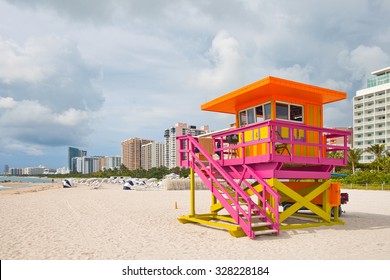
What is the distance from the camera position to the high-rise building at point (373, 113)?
96069 mm

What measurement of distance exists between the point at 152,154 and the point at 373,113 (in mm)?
109964

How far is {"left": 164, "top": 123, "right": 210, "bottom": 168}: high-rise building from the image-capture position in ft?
527

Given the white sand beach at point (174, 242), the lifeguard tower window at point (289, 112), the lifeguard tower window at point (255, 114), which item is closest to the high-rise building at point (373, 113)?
the lifeguard tower window at point (289, 112)

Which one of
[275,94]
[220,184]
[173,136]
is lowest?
[220,184]

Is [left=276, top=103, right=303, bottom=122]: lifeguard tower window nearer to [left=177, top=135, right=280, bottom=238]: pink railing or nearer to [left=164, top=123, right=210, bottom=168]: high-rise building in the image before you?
[left=177, top=135, right=280, bottom=238]: pink railing

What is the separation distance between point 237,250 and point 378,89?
10496 centimetres

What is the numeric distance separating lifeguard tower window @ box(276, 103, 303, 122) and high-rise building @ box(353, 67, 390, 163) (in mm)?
91035

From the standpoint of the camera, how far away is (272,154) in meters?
10.9

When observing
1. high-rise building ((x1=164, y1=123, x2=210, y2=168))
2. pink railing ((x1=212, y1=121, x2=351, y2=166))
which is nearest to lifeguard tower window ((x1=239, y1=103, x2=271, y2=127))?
pink railing ((x1=212, y1=121, x2=351, y2=166))

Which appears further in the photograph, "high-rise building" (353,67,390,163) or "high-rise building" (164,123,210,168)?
"high-rise building" (164,123,210,168)

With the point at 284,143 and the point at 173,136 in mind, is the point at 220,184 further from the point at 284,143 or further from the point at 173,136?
the point at 173,136

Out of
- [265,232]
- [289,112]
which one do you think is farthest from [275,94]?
[265,232]

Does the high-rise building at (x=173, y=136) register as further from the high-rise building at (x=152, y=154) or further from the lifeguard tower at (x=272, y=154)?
the lifeguard tower at (x=272, y=154)
